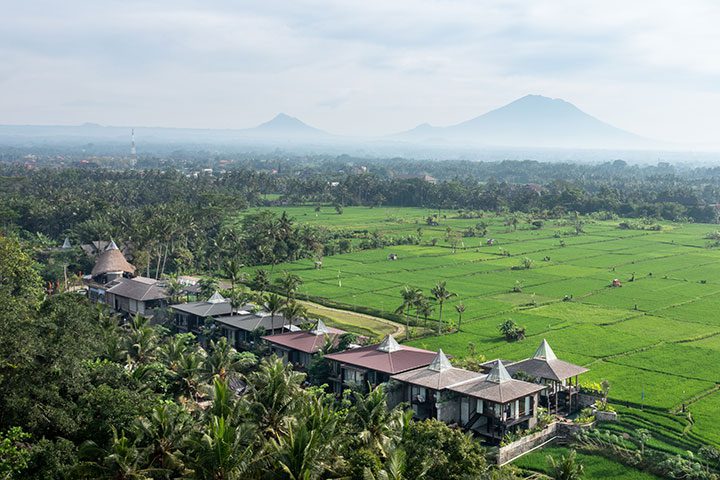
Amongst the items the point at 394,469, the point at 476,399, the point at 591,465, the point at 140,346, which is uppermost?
the point at 394,469

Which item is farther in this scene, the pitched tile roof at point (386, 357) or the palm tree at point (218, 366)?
the pitched tile roof at point (386, 357)

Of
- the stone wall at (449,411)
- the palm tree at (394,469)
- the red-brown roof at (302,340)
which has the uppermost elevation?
the palm tree at (394,469)

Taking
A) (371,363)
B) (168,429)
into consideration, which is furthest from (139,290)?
(168,429)

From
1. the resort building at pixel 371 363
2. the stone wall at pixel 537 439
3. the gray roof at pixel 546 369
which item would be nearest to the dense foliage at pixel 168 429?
the stone wall at pixel 537 439

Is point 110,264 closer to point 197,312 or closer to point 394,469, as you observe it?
point 197,312

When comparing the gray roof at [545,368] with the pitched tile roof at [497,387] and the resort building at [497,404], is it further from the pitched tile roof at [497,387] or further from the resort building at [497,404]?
the resort building at [497,404]

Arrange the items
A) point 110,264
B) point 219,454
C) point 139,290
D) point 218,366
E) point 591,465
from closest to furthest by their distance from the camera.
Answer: point 219,454
point 591,465
point 218,366
point 139,290
point 110,264

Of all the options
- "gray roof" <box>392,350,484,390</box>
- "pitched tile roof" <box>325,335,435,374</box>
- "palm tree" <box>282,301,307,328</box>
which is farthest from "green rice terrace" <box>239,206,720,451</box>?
"palm tree" <box>282,301,307,328</box>
